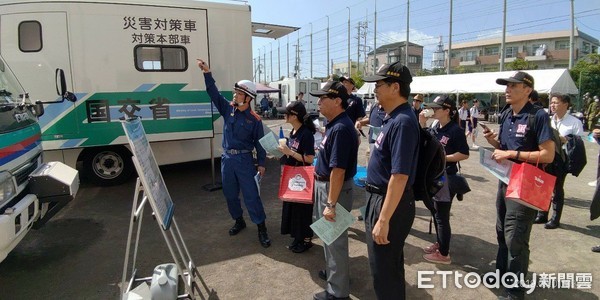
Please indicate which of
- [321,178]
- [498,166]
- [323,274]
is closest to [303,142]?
[321,178]

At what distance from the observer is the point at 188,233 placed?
4.41 meters

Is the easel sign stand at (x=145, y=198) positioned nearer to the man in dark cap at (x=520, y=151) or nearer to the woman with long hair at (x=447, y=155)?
the woman with long hair at (x=447, y=155)

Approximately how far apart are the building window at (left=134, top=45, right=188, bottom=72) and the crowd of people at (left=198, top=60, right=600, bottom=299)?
1.94m

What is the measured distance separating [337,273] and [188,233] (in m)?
2.29

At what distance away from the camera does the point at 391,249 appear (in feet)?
7.18

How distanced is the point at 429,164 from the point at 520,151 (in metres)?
1.09

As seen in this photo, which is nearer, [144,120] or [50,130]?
[50,130]

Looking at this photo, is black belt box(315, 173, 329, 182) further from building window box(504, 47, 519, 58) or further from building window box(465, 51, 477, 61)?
building window box(465, 51, 477, 61)

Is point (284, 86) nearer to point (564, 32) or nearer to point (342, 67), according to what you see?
point (564, 32)

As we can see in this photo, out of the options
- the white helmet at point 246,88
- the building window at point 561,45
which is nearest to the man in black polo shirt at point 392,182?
the white helmet at point 246,88

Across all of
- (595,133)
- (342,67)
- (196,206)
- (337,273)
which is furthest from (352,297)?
(342,67)

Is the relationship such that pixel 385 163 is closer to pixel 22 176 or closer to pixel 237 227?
pixel 237 227

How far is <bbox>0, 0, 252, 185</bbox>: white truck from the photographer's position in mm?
5211

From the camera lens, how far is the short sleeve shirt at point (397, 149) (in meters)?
2.01
